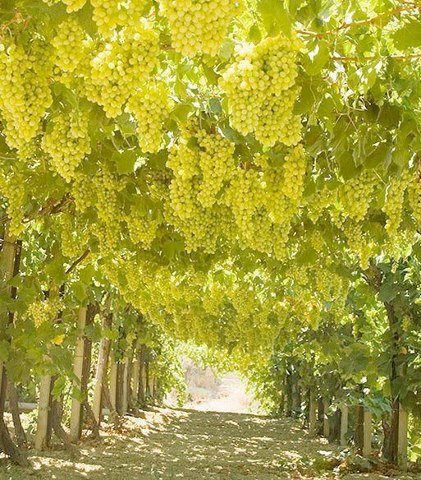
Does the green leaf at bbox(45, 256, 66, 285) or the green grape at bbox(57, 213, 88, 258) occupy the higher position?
the green grape at bbox(57, 213, 88, 258)

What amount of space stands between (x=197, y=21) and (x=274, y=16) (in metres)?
0.57

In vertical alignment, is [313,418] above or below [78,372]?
below

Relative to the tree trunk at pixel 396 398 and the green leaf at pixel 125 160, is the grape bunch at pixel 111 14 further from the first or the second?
the tree trunk at pixel 396 398

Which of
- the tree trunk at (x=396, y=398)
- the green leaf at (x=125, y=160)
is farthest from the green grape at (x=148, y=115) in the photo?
the tree trunk at (x=396, y=398)

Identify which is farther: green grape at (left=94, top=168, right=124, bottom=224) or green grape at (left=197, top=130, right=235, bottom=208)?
green grape at (left=94, top=168, right=124, bottom=224)

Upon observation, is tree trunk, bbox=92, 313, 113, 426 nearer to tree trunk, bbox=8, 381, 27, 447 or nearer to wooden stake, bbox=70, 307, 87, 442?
wooden stake, bbox=70, 307, 87, 442

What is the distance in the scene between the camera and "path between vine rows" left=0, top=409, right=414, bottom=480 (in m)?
6.74

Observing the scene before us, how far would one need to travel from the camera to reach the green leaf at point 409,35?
223 centimetres

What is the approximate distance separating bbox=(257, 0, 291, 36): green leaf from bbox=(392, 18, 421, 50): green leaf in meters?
0.44

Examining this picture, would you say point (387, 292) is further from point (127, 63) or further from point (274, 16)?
point (127, 63)

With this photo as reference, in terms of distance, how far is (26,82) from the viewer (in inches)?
91.8

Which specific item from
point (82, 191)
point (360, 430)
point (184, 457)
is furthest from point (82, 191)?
point (360, 430)

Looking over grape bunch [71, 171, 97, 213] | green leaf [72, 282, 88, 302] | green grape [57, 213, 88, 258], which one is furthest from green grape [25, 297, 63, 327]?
grape bunch [71, 171, 97, 213]

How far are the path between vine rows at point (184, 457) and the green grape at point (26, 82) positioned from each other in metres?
3.90
